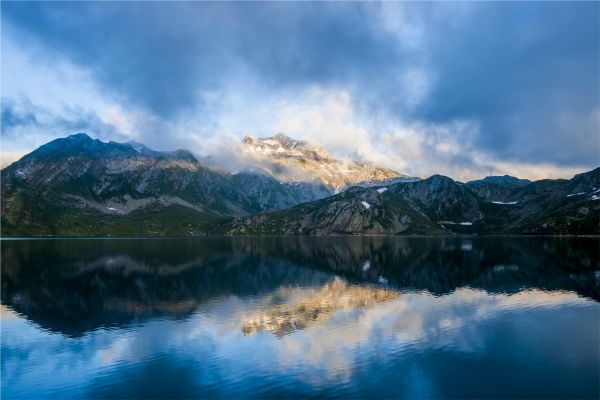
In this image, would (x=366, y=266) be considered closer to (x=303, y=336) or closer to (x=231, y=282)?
(x=231, y=282)

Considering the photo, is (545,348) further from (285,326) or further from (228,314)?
(228,314)

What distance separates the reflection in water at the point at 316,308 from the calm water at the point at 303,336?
1.13ft

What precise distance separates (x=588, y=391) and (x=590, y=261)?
129561 mm

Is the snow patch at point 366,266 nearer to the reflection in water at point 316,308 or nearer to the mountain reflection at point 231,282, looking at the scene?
the mountain reflection at point 231,282

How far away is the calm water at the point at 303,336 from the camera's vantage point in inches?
1689

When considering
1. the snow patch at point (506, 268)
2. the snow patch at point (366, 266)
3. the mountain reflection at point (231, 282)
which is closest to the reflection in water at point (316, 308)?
the mountain reflection at point (231, 282)

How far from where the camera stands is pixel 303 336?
60562 mm

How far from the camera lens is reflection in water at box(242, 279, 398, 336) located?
219ft

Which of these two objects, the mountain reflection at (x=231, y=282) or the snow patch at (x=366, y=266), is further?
the snow patch at (x=366, y=266)

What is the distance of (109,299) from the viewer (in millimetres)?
92188

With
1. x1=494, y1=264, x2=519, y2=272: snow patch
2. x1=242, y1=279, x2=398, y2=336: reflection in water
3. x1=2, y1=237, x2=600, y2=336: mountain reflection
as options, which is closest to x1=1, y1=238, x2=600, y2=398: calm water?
x1=242, y1=279, x2=398, y2=336: reflection in water

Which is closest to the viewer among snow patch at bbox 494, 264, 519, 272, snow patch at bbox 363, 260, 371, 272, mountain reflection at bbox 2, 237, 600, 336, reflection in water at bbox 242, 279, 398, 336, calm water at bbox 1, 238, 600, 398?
calm water at bbox 1, 238, 600, 398

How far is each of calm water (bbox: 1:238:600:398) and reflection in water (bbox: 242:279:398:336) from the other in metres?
0.34

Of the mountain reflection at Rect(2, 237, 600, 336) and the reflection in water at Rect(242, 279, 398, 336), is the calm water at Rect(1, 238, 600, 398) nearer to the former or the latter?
the reflection in water at Rect(242, 279, 398, 336)
